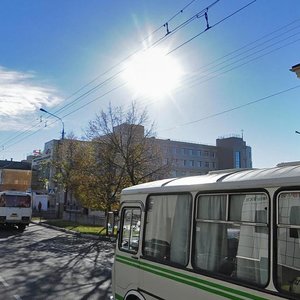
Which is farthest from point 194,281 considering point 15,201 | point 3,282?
point 15,201

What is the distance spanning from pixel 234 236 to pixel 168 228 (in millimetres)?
1355

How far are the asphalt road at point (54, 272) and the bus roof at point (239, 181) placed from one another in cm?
457

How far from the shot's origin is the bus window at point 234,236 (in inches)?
164

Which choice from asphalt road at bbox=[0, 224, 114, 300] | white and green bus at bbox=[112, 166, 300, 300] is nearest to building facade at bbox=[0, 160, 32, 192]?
asphalt road at bbox=[0, 224, 114, 300]

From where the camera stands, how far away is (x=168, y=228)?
572 cm

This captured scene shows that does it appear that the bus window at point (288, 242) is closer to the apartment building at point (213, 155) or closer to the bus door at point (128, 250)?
the bus door at point (128, 250)

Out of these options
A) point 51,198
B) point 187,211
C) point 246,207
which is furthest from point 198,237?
point 51,198

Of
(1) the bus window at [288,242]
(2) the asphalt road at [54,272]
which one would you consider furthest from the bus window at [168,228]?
(2) the asphalt road at [54,272]

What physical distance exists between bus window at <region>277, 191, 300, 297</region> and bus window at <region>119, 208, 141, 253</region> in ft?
9.51

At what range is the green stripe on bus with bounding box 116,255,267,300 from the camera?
14.0 ft

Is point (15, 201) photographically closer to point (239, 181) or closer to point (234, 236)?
point (234, 236)

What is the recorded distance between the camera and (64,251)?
1791cm

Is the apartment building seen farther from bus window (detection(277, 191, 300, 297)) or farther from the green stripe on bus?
bus window (detection(277, 191, 300, 297))

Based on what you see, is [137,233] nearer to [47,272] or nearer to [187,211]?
[187,211]
